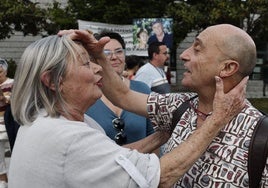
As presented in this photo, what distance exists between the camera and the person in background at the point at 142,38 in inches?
511

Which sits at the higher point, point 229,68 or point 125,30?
point 229,68

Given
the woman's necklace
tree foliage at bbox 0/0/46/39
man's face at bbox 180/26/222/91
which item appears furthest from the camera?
tree foliage at bbox 0/0/46/39

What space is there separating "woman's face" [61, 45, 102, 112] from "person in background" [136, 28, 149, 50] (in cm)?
1091

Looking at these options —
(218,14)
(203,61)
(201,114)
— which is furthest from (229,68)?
(218,14)

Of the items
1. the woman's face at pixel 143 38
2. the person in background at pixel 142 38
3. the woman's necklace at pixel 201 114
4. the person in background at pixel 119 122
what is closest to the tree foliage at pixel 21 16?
the person in background at pixel 142 38

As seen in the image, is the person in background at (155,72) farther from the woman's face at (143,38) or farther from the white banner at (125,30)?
the woman's face at (143,38)

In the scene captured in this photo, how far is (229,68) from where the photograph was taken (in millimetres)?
2082

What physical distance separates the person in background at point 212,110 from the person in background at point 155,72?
3.82 m

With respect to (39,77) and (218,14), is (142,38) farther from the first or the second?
(39,77)

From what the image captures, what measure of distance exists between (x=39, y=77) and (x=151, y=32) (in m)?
11.5

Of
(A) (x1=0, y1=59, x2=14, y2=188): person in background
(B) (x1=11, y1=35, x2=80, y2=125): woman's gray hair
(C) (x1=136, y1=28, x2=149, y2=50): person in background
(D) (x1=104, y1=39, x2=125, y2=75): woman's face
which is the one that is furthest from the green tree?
(B) (x1=11, y1=35, x2=80, y2=125): woman's gray hair

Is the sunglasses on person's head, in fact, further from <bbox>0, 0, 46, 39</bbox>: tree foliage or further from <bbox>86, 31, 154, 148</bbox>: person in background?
<bbox>0, 0, 46, 39</bbox>: tree foliage

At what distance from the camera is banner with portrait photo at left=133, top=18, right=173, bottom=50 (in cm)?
1289

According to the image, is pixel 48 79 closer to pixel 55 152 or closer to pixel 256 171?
pixel 55 152
